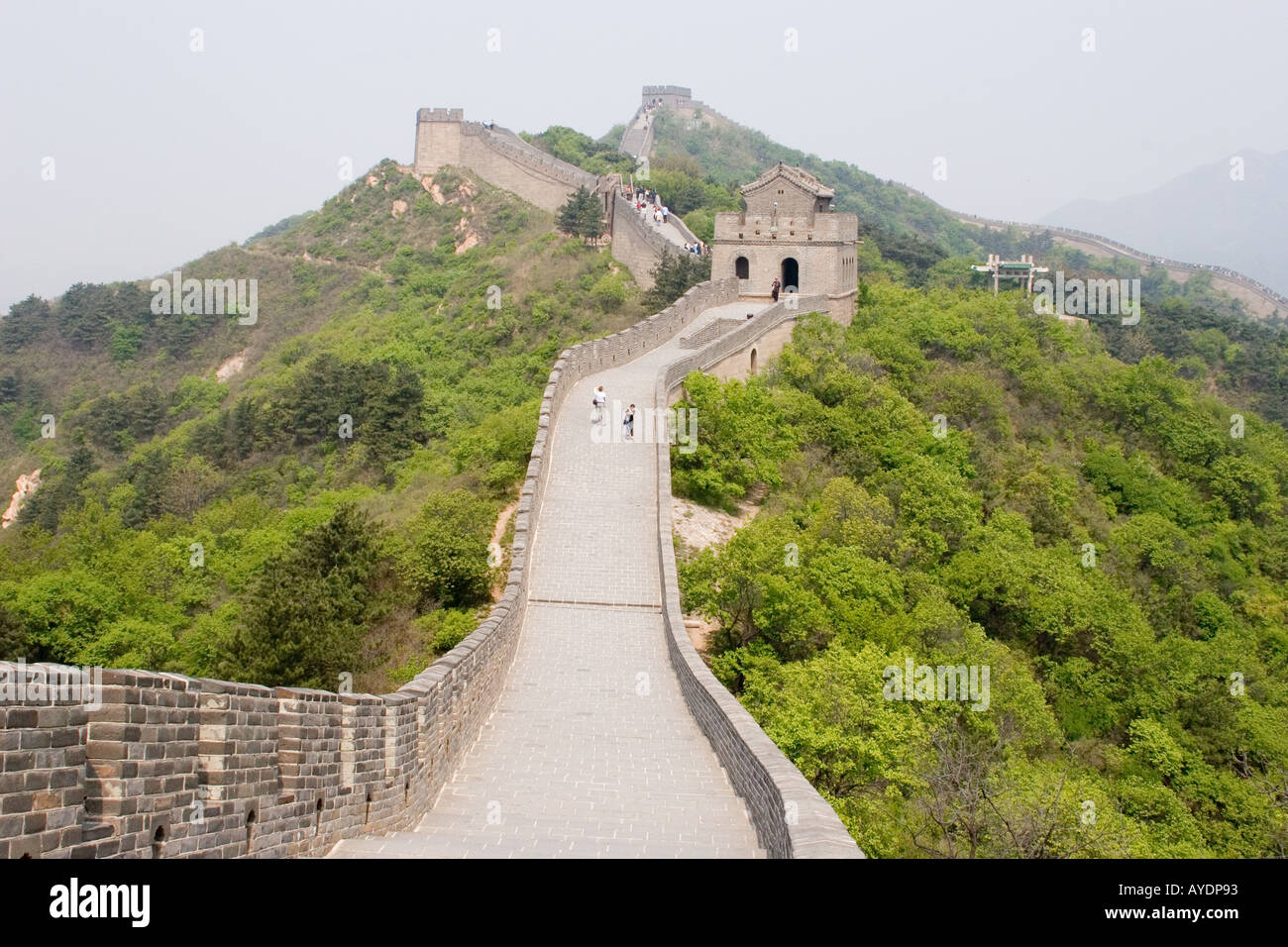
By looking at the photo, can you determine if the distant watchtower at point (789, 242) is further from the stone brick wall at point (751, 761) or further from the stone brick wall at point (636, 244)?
the stone brick wall at point (751, 761)

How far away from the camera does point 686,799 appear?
9586mm

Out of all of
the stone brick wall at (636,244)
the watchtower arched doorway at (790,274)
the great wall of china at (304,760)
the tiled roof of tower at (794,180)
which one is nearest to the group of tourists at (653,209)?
the stone brick wall at (636,244)

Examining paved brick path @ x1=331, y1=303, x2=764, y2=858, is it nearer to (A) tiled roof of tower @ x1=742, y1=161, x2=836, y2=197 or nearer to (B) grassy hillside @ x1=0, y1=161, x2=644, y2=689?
(B) grassy hillside @ x1=0, y1=161, x2=644, y2=689

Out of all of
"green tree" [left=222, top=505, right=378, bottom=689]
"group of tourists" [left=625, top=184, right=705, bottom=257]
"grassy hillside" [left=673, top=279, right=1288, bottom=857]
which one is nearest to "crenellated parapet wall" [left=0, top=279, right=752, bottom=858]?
"green tree" [left=222, top=505, right=378, bottom=689]

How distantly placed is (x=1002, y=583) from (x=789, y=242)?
15.2 meters

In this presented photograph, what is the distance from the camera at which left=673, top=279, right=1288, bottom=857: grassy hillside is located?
1276 centimetres

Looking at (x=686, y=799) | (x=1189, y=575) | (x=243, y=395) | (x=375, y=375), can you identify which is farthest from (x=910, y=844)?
(x=243, y=395)

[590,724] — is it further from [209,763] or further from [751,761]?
[209,763]

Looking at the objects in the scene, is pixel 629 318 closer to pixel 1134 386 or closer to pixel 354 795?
pixel 1134 386

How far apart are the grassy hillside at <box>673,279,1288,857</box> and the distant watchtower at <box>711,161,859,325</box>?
2197 millimetres

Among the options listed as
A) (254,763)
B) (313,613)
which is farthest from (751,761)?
(313,613)

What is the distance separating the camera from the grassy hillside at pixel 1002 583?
12.8 m

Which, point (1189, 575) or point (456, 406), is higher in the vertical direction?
point (456, 406)
